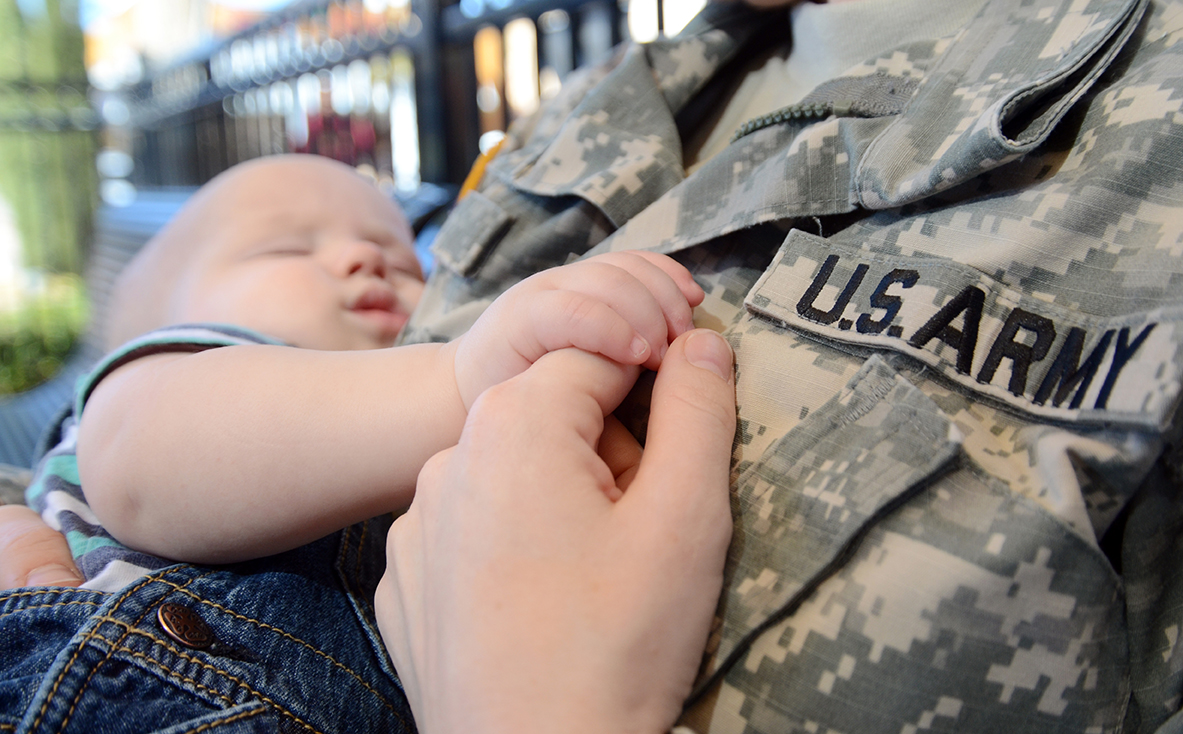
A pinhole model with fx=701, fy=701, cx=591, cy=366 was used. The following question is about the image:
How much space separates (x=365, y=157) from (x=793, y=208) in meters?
2.60

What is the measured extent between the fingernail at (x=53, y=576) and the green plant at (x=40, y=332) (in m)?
3.44

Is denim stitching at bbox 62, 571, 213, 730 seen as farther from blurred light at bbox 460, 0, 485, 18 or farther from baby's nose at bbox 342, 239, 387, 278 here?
blurred light at bbox 460, 0, 485, 18

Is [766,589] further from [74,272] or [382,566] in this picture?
[74,272]

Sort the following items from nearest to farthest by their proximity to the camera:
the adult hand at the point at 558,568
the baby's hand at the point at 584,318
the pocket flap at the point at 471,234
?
the adult hand at the point at 558,568 → the baby's hand at the point at 584,318 → the pocket flap at the point at 471,234

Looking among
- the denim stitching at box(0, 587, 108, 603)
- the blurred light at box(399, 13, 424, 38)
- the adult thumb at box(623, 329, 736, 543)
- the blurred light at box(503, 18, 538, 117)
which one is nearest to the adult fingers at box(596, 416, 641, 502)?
the adult thumb at box(623, 329, 736, 543)

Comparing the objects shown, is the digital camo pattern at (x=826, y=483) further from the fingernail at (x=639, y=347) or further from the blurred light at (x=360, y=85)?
the blurred light at (x=360, y=85)

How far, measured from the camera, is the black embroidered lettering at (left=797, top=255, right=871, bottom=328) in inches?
18.8

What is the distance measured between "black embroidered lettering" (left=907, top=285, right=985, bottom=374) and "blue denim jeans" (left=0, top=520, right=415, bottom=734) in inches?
17.7

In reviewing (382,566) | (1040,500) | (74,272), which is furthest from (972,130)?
(74,272)

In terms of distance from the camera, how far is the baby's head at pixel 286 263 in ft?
2.65

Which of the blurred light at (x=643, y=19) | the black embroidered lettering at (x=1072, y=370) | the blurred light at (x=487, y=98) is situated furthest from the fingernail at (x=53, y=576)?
the blurred light at (x=487, y=98)

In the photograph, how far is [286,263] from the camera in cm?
85

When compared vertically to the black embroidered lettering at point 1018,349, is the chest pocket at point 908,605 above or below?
below

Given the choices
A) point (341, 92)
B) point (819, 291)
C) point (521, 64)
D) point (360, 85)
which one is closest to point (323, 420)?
point (819, 291)
